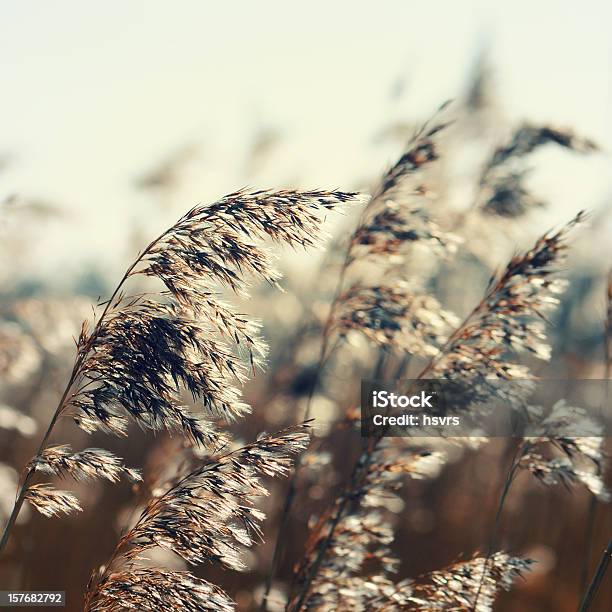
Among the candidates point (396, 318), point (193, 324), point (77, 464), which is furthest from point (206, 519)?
point (396, 318)

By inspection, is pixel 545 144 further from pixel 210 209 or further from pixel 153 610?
pixel 153 610

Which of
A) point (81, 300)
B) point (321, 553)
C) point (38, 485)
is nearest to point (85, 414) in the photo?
point (38, 485)

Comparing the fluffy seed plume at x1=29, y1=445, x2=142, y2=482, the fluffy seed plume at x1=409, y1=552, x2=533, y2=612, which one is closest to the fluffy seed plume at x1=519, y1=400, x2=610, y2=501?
the fluffy seed plume at x1=409, y1=552, x2=533, y2=612

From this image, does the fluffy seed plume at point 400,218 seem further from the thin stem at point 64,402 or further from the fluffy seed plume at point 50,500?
the fluffy seed plume at point 50,500

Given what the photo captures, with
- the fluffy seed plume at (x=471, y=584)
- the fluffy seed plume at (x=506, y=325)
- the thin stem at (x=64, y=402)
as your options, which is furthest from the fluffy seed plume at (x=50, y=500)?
the fluffy seed plume at (x=506, y=325)

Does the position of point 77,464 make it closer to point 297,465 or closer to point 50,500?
point 50,500

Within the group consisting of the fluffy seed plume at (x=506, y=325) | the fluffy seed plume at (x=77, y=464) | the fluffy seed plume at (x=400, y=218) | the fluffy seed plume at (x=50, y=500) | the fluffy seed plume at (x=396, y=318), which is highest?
the fluffy seed plume at (x=400, y=218)

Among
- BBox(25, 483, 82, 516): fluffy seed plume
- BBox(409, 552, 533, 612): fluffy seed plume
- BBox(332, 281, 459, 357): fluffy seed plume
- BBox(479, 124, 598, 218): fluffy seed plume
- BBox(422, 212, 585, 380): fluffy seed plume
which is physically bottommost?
BBox(409, 552, 533, 612): fluffy seed plume

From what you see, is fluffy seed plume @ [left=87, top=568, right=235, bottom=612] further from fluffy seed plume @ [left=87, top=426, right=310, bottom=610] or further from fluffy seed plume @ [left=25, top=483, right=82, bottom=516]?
fluffy seed plume @ [left=25, top=483, right=82, bottom=516]

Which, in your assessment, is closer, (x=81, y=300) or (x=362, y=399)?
(x=362, y=399)

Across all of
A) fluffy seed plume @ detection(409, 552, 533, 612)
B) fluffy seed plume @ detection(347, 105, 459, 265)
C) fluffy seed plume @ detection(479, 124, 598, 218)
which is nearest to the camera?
fluffy seed plume @ detection(409, 552, 533, 612)

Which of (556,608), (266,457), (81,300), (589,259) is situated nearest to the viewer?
(266,457)

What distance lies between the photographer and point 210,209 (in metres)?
2.12

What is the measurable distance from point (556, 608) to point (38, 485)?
465 cm
